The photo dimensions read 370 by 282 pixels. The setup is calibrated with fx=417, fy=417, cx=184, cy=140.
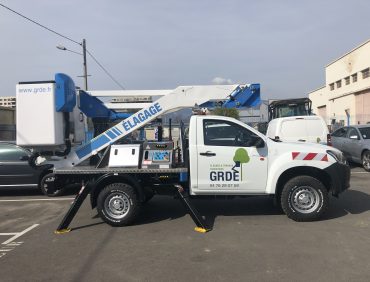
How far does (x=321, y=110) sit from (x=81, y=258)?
5116 centimetres

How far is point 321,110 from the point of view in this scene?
174ft

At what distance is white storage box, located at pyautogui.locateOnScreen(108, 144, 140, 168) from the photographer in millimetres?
7520

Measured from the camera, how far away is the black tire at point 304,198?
23.8 feet

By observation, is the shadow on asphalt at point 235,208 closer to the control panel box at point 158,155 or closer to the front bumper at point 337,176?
the front bumper at point 337,176

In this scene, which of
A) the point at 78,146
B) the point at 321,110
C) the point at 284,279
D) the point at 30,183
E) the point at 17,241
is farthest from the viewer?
the point at 321,110

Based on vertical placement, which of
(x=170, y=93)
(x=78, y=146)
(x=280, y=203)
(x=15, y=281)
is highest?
(x=170, y=93)

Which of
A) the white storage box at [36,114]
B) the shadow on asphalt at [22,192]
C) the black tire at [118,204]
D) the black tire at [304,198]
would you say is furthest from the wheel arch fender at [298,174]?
the shadow on asphalt at [22,192]

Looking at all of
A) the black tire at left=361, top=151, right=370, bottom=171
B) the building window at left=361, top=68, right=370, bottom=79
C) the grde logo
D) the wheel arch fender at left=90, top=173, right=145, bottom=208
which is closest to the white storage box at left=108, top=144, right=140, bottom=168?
the wheel arch fender at left=90, top=173, right=145, bottom=208

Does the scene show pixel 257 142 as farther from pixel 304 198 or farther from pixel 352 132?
pixel 352 132

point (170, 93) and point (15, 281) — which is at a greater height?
point (170, 93)

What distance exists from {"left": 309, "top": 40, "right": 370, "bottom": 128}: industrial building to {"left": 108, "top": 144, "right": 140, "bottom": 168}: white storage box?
25686mm

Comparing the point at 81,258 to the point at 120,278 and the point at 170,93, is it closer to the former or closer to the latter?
the point at 120,278

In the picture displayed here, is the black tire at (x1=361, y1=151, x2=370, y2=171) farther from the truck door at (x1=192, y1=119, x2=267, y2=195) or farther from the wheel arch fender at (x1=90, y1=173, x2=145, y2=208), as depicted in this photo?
the wheel arch fender at (x1=90, y1=173, x2=145, y2=208)


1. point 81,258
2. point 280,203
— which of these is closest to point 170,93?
point 280,203
